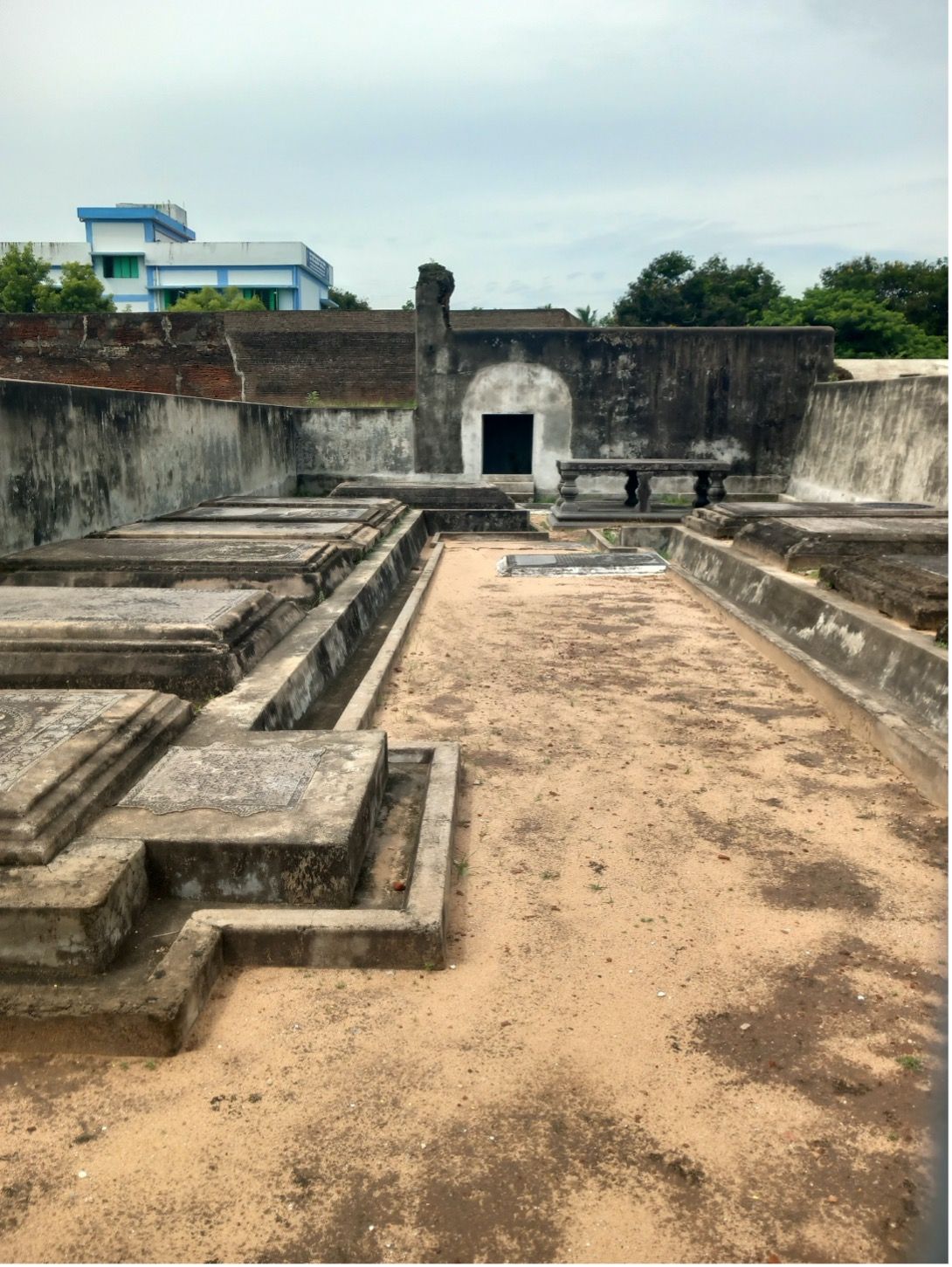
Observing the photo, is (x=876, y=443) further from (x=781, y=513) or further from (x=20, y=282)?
(x=20, y=282)

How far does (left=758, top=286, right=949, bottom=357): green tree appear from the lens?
78.1ft

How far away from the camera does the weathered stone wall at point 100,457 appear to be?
5770 mm

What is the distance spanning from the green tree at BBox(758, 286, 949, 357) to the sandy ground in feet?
78.5

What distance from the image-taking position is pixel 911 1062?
2.08m

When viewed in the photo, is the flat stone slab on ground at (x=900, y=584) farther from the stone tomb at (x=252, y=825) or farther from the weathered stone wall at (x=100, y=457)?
the weathered stone wall at (x=100, y=457)

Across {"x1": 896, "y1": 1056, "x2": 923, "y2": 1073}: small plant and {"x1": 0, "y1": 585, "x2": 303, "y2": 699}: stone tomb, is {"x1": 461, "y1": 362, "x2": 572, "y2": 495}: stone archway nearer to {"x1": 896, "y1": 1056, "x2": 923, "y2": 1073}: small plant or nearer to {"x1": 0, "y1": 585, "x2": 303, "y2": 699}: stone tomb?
{"x1": 0, "y1": 585, "x2": 303, "y2": 699}: stone tomb

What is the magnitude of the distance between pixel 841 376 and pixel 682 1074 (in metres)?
14.7

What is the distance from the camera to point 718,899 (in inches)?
109

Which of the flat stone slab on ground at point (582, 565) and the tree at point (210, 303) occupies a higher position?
the tree at point (210, 303)

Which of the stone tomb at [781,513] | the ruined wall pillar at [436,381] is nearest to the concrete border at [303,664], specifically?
the stone tomb at [781,513]

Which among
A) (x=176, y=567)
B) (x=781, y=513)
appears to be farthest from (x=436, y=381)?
(x=176, y=567)

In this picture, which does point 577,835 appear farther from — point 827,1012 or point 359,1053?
point 359,1053

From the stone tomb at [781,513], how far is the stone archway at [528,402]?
558 centimetres

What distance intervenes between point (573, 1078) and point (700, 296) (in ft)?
98.4
